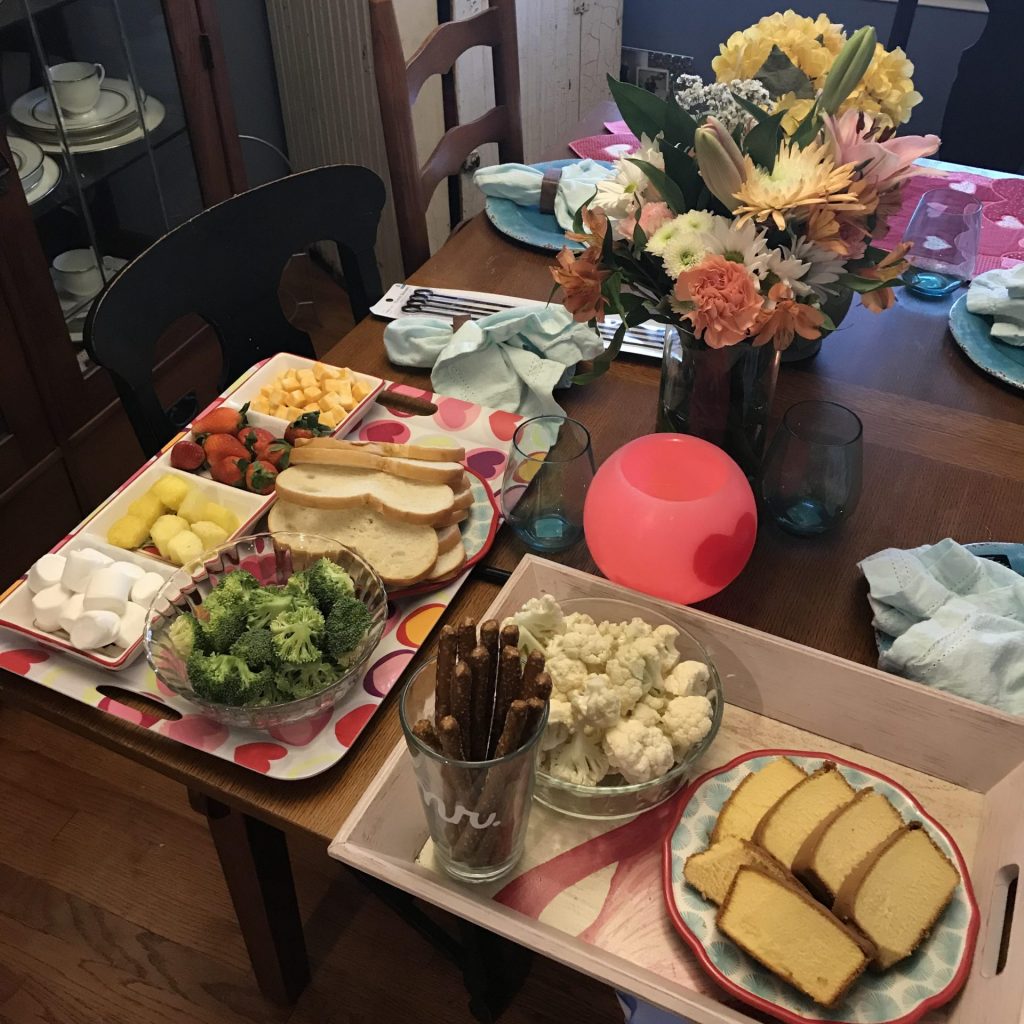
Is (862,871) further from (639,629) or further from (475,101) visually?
(475,101)

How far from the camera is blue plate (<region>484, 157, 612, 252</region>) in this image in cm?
146

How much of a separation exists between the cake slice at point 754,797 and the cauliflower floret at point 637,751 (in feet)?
0.22

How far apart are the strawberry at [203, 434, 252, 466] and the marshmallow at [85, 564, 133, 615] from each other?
195 mm

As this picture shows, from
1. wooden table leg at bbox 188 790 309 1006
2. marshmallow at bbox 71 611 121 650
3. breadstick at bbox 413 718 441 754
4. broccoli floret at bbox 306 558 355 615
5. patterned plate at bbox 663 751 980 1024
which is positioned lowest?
wooden table leg at bbox 188 790 309 1006

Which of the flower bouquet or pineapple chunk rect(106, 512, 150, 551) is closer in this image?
the flower bouquet

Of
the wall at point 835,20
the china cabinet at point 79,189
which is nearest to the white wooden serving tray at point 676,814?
the china cabinet at point 79,189

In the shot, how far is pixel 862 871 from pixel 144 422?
0.94 metres

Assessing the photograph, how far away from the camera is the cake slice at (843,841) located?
0.71 metres

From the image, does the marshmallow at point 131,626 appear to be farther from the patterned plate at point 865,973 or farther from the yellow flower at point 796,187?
Result: the yellow flower at point 796,187

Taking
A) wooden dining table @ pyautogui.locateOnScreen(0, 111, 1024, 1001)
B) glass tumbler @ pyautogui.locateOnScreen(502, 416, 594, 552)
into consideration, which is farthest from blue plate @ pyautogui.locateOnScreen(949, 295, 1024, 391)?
glass tumbler @ pyautogui.locateOnScreen(502, 416, 594, 552)

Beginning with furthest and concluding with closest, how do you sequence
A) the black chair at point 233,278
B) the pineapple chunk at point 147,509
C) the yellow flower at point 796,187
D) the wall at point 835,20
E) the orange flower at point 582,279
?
the wall at point 835,20, the black chair at point 233,278, the pineapple chunk at point 147,509, the orange flower at point 582,279, the yellow flower at point 796,187

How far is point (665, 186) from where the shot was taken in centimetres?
85

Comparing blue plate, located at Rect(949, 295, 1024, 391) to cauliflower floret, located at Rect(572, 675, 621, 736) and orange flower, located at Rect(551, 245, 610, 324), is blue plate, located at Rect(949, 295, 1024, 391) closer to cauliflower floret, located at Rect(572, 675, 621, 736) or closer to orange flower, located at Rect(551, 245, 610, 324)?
orange flower, located at Rect(551, 245, 610, 324)

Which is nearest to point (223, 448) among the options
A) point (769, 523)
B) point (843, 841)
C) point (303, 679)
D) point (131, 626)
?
point (131, 626)
